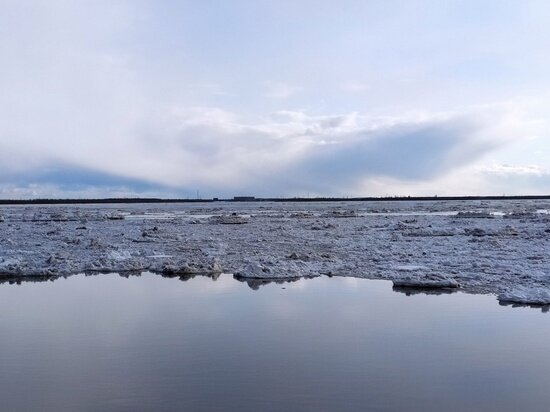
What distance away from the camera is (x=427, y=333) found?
647 centimetres

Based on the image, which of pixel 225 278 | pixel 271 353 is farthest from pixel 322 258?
pixel 271 353

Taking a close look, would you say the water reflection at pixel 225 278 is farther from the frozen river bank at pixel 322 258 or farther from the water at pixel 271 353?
the water at pixel 271 353

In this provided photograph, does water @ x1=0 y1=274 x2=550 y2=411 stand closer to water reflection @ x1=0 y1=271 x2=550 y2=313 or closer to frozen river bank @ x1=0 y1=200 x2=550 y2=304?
water reflection @ x1=0 y1=271 x2=550 y2=313

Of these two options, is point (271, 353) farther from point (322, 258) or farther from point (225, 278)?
point (322, 258)

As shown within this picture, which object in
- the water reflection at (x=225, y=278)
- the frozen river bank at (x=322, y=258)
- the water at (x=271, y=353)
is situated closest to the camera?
the water at (x=271, y=353)

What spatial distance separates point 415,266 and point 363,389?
25.4ft

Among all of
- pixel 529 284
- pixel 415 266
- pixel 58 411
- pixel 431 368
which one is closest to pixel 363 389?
pixel 431 368

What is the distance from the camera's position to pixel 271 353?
5586mm

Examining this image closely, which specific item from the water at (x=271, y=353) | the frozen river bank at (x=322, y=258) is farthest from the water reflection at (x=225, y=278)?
the water at (x=271, y=353)

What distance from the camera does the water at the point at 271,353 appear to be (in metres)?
4.43

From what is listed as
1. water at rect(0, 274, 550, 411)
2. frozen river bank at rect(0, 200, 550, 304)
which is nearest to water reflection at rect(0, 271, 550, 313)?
frozen river bank at rect(0, 200, 550, 304)

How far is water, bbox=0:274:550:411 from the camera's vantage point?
4.43m

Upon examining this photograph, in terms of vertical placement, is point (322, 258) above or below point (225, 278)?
above

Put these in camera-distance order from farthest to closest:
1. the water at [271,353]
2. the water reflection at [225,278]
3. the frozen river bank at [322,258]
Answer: the frozen river bank at [322,258] < the water reflection at [225,278] < the water at [271,353]
